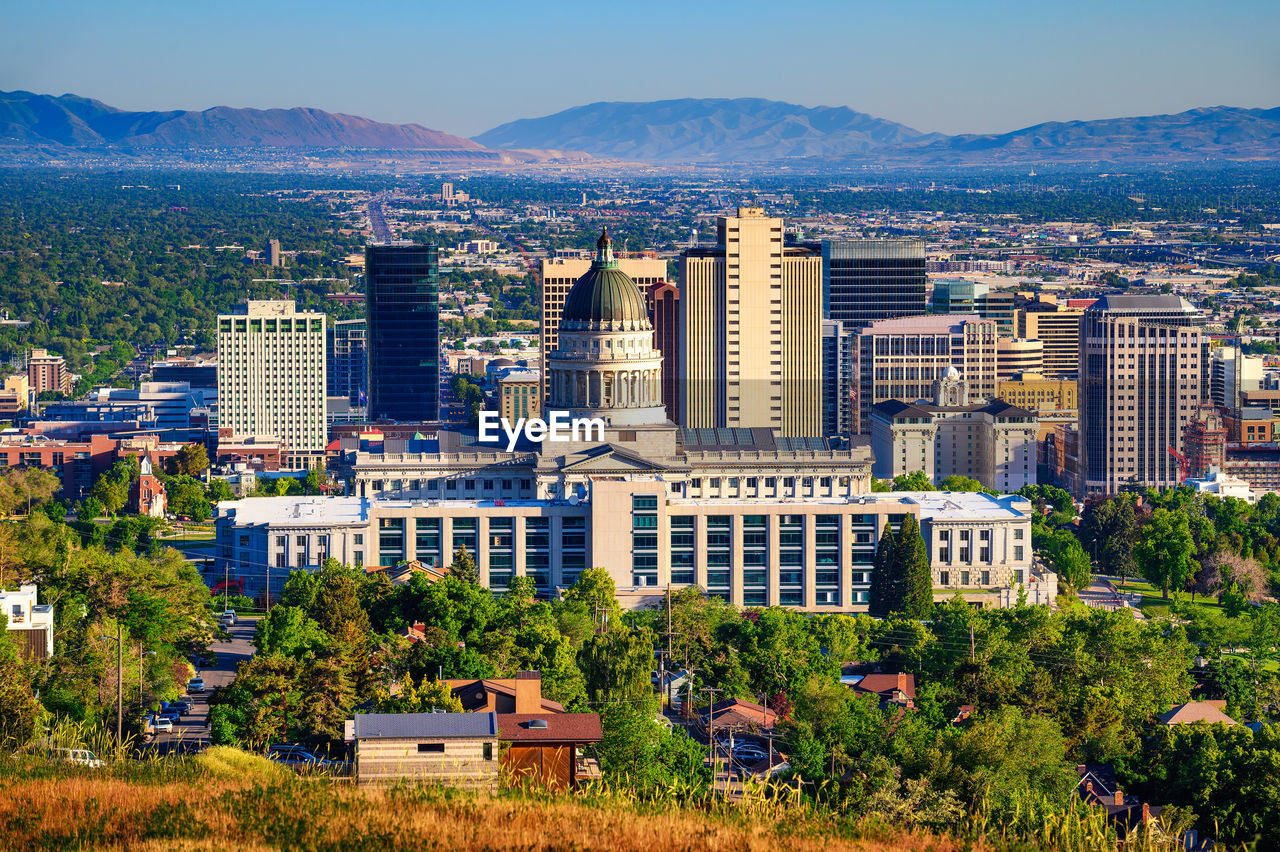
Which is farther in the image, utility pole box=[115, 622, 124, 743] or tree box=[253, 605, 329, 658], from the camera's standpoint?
tree box=[253, 605, 329, 658]

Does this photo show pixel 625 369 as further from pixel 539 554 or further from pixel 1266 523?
pixel 1266 523

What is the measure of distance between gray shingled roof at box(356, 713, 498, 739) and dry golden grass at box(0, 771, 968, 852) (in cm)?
994

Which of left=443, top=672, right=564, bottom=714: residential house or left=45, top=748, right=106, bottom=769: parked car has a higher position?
left=45, top=748, right=106, bottom=769: parked car

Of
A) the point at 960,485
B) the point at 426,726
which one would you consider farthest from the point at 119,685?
the point at 960,485

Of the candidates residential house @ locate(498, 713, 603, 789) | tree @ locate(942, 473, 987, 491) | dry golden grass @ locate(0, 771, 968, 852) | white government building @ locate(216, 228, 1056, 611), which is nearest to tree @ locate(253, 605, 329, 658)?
residential house @ locate(498, 713, 603, 789)

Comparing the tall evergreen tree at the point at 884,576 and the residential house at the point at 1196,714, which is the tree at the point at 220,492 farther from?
the residential house at the point at 1196,714

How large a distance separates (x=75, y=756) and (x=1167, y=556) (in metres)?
99.0

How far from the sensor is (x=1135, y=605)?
474ft

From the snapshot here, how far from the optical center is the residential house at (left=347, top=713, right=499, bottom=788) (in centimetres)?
6259

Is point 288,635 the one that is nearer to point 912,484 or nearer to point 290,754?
point 290,754

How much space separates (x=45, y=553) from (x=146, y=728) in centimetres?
3308

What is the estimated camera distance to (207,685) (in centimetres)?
10369

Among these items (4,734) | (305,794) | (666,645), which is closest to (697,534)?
(666,645)

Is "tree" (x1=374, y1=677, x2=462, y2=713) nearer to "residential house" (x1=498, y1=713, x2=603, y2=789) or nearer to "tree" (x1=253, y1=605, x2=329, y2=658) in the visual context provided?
"residential house" (x1=498, y1=713, x2=603, y2=789)
